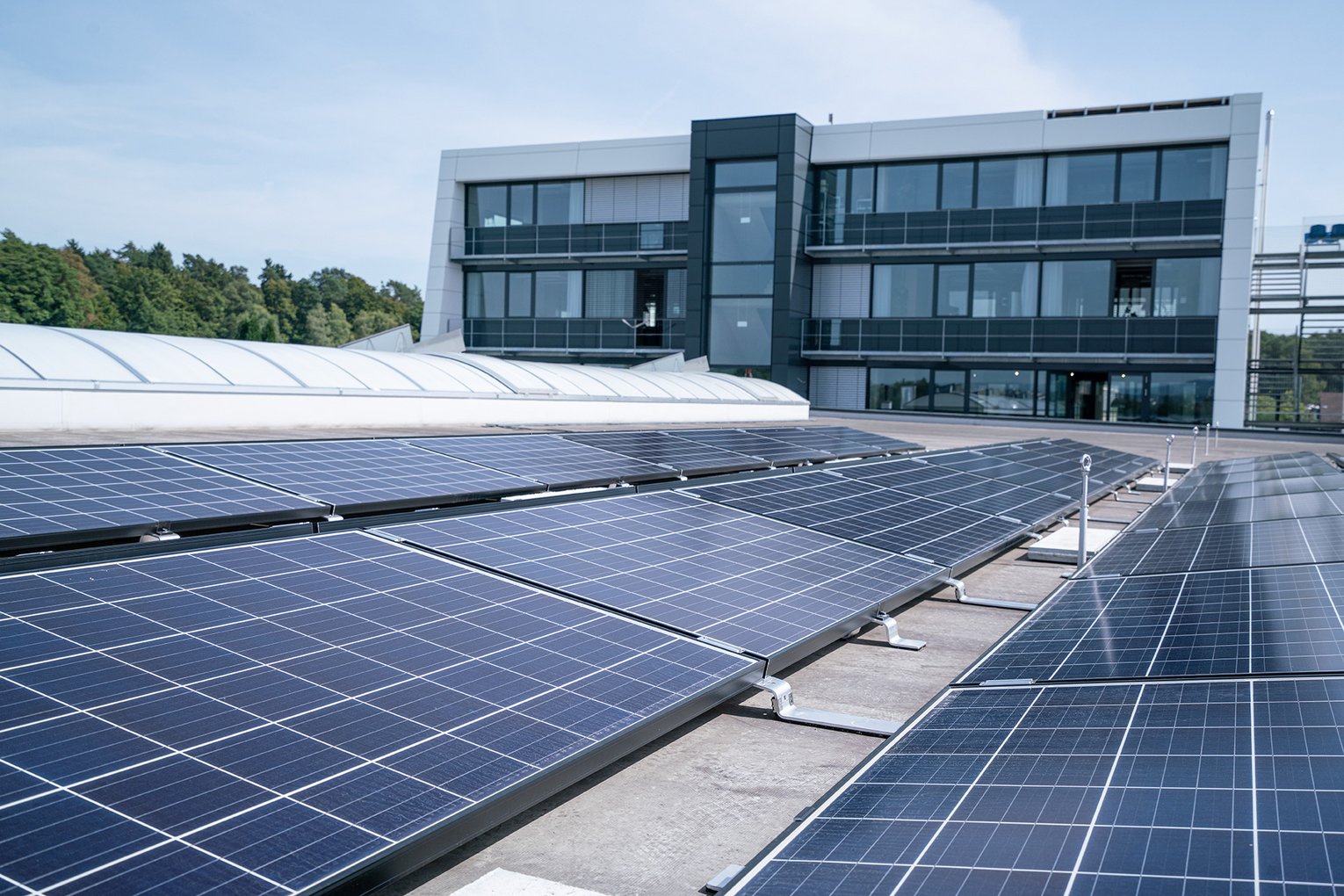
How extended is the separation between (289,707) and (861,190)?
5307cm

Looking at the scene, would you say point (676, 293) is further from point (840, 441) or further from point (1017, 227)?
point (840, 441)

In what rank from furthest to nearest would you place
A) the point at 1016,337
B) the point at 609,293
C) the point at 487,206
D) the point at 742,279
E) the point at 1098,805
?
the point at 487,206 < the point at 609,293 < the point at 742,279 < the point at 1016,337 < the point at 1098,805

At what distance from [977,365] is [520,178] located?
28.5 m

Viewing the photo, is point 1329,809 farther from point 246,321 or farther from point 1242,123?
point 246,321

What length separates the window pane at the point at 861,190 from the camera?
54.0m

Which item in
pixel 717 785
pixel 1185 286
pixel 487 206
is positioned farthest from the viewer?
pixel 487 206

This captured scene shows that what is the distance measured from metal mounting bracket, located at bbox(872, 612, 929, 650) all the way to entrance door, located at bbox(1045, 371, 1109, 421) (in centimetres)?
4520

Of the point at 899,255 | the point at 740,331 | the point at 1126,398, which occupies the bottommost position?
the point at 1126,398

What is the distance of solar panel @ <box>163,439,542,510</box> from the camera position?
388 inches

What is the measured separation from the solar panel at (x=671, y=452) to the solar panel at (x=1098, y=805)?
9753mm

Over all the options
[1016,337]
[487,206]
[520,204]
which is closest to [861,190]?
[1016,337]

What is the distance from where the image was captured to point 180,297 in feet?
421

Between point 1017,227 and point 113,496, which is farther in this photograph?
point 1017,227

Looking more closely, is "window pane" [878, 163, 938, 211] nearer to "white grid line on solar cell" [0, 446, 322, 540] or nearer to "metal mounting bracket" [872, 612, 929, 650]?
"metal mounting bracket" [872, 612, 929, 650]
